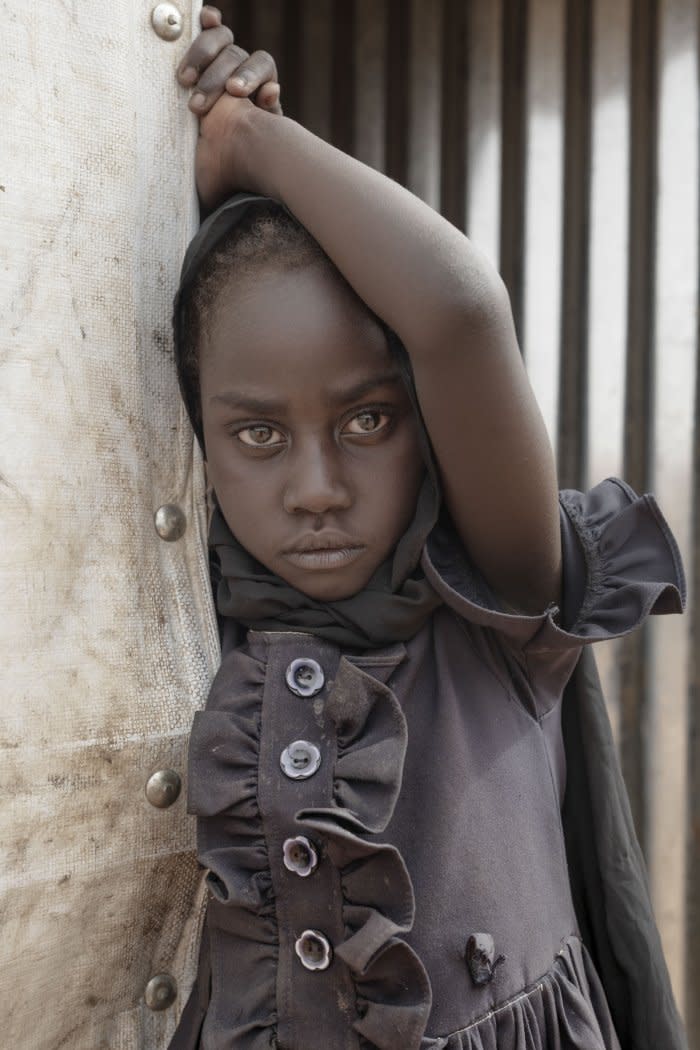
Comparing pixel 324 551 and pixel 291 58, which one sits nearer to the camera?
pixel 324 551

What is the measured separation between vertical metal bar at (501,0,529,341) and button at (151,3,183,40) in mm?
1188

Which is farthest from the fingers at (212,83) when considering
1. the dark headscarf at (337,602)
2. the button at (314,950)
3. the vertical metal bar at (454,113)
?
the vertical metal bar at (454,113)

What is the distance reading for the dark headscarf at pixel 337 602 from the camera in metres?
1.12

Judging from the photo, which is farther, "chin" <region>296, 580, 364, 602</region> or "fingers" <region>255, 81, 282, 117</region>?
"fingers" <region>255, 81, 282, 117</region>

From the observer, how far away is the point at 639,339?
227 centimetres

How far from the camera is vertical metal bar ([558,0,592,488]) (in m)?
2.25

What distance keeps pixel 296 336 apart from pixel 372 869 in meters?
0.51

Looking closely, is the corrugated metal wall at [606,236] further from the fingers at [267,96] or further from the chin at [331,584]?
the chin at [331,584]

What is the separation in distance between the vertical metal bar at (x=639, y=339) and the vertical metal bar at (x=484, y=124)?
268mm

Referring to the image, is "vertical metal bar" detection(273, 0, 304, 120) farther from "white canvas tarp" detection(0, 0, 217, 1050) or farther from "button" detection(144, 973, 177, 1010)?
"button" detection(144, 973, 177, 1010)

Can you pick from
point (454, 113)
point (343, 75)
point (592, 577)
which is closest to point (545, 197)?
point (454, 113)

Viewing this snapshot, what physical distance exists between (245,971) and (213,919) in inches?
2.4

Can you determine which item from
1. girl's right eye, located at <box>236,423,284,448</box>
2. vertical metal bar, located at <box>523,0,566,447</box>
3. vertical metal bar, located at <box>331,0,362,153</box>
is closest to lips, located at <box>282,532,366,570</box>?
girl's right eye, located at <box>236,423,284,448</box>

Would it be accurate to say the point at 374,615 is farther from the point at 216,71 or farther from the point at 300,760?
the point at 216,71
